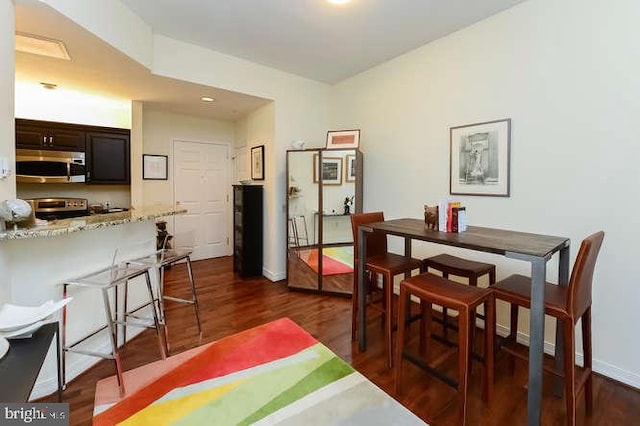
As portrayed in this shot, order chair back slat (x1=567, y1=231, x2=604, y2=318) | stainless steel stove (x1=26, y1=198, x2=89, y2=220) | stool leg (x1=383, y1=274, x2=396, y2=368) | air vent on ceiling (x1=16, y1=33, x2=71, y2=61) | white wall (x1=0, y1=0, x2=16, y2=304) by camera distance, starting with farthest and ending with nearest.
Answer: stainless steel stove (x1=26, y1=198, x2=89, y2=220) < air vent on ceiling (x1=16, y1=33, x2=71, y2=61) < stool leg (x1=383, y1=274, x2=396, y2=368) < white wall (x1=0, y1=0, x2=16, y2=304) < chair back slat (x1=567, y1=231, x2=604, y2=318)

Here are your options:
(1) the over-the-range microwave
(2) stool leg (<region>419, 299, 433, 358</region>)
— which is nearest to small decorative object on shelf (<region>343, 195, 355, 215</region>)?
(2) stool leg (<region>419, 299, 433, 358</region>)

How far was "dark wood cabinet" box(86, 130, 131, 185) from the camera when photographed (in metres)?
3.78

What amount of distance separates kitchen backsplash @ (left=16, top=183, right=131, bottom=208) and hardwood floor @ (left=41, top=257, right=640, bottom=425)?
1514mm

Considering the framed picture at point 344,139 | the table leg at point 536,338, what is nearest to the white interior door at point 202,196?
the framed picture at point 344,139

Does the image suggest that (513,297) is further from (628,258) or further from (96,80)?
(96,80)

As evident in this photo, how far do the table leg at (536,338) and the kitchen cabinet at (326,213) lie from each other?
2131 mm

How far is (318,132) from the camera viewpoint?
4191mm

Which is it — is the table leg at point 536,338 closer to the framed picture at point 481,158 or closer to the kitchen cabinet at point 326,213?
the framed picture at point 481,158

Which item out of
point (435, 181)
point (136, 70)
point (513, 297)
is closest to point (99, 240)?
point (136, 70)

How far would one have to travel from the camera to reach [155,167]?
14.8 ft

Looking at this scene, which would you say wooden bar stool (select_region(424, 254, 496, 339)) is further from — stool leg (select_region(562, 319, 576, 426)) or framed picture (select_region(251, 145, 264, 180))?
framed picture (select_region(251, 145, 264, 180))

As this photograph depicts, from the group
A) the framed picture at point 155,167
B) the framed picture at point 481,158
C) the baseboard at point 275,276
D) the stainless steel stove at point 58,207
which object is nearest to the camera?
the framed picture at point 481,158

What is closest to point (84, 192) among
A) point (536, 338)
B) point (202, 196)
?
point (202, 196)

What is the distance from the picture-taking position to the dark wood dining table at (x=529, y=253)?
1.39 m
